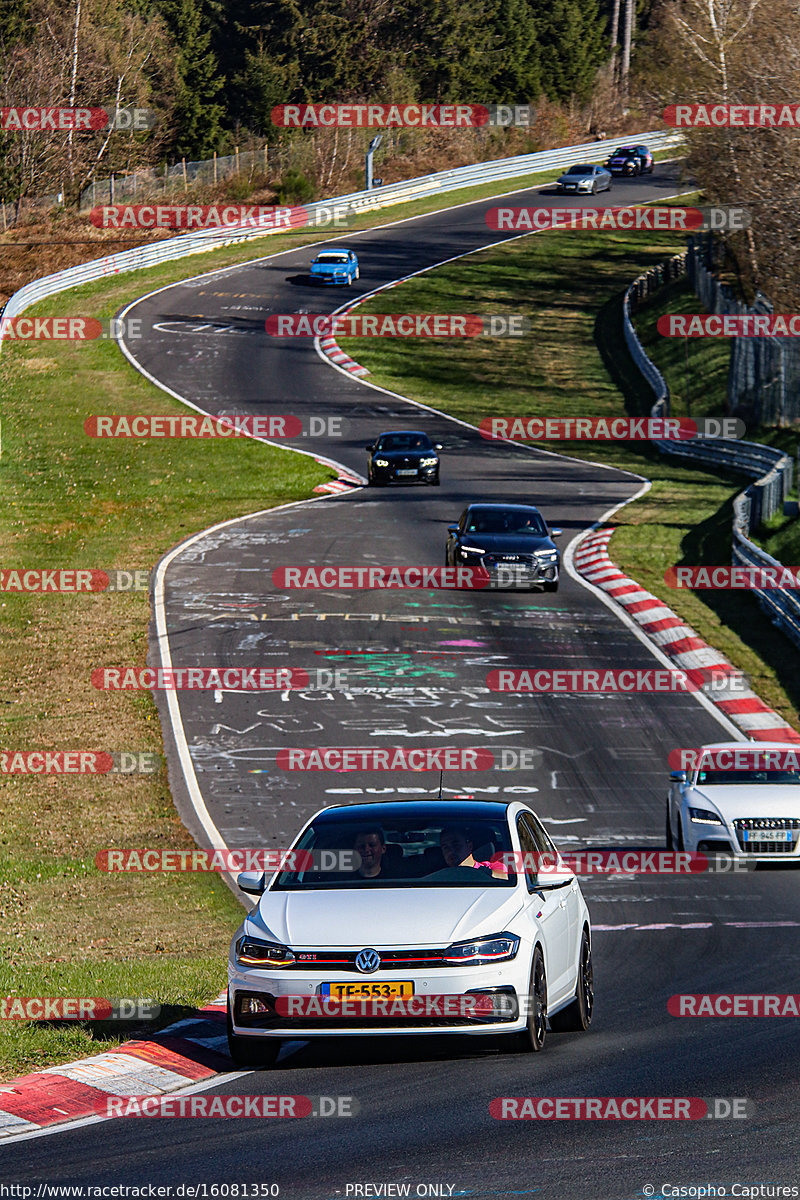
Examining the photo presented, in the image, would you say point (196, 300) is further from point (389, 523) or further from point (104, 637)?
point (104, 637)

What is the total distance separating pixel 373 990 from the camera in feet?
28.7

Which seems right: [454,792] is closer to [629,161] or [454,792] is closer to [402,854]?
[402,854]

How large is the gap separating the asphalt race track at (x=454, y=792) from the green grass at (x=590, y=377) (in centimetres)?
164

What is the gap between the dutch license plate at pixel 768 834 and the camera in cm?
1745

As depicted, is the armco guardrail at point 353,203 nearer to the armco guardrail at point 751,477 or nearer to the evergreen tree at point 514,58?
the armco guardrail at point 751,477

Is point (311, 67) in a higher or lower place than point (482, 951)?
higher

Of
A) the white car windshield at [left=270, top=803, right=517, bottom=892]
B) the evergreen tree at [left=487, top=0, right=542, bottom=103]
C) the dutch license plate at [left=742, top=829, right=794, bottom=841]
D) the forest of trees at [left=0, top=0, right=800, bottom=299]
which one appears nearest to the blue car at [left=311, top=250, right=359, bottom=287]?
the forest of trees at [left=0, top=0, right=800, bottom=299]

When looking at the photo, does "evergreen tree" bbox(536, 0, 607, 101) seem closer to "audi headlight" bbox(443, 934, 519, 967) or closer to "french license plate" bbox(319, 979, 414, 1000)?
"audi headlight" bbox(443, 934, 519, 967)

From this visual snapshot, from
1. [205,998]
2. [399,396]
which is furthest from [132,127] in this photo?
[205,998]

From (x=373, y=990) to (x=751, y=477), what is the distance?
35917mm

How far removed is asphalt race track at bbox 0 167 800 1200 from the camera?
7.19m

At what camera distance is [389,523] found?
37344 millimetres

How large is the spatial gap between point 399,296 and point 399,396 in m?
13.1

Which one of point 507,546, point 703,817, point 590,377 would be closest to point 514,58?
point 590,377
